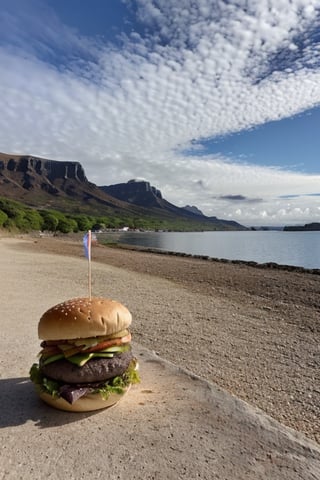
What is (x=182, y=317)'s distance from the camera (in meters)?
11.0

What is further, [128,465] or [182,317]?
[182,317]

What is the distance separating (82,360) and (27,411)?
1.16 meters

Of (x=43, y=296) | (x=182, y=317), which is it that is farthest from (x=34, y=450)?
(x=43, y=296)

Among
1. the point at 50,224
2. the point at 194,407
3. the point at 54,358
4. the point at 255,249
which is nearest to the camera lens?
the point at 54,358

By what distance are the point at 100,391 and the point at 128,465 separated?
3.50 ft

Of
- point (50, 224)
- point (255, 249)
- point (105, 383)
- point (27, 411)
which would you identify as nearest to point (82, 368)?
point (105, 383)

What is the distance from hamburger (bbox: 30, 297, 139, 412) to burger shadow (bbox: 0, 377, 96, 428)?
107mm

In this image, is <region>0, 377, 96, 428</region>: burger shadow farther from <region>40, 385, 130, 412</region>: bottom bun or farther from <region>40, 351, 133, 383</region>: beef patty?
<region>40, 351, 133, 383</region>: beef patty

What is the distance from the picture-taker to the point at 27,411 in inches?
181

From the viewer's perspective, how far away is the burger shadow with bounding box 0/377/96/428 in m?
4.33

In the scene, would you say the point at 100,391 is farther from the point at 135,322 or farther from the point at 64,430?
the point at 135,322

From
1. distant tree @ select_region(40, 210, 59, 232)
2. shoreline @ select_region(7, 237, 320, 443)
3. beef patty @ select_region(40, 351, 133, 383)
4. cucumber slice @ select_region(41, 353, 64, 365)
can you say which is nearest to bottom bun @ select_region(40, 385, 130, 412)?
beef patty @ select_region(40, 351, 133, 383)

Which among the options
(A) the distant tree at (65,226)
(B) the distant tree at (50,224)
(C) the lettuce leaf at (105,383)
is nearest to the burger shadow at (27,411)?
(C) the lettuce leaf at (105,383)

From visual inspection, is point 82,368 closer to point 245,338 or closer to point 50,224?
point 245,338
